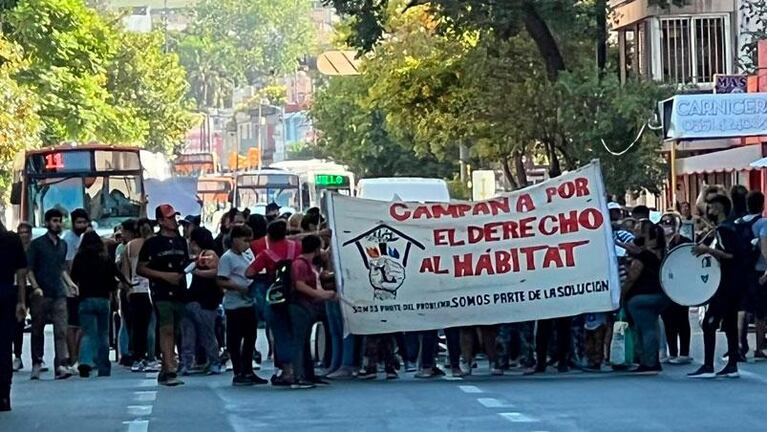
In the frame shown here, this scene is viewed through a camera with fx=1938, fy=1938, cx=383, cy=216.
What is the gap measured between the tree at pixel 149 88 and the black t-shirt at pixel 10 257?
68.0m

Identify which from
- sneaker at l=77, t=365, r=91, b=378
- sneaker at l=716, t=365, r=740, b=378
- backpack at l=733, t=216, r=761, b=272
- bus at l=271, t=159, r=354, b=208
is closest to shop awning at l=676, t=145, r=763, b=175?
bus at l=271, t=159, r=354, b=208

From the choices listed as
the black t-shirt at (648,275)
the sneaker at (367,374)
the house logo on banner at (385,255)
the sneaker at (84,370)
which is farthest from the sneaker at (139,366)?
the black t-shirt at (648,275)

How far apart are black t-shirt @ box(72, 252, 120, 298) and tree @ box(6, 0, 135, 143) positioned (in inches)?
1601

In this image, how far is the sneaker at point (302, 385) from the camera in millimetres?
18391

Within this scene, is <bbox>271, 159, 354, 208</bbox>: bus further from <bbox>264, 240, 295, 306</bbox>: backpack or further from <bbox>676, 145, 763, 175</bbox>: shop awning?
<bbox>264, 240, 295, 306</bbox>: backpack

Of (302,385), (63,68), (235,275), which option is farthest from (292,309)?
(63,68)

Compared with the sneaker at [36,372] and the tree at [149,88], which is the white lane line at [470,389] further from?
the tree at [149,88]

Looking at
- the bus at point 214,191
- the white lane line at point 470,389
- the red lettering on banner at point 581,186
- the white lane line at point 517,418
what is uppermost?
the bus at point 214,191

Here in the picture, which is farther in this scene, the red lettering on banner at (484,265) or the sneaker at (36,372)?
the sneaker at (36,372)

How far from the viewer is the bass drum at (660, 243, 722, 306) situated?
61.8 feet

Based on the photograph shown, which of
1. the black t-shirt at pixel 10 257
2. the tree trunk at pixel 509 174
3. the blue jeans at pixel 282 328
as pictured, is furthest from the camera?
the tree trunk at pixel 509 174

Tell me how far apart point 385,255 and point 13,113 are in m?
36.3

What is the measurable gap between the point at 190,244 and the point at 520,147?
2646 centimetres

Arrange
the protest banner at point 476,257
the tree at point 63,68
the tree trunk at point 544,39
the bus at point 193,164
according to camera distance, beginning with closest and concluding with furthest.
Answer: the protest banner at point 476,257
the tree trunk at point 544,39
the tree at point 63,68
the bus at point 193,164
